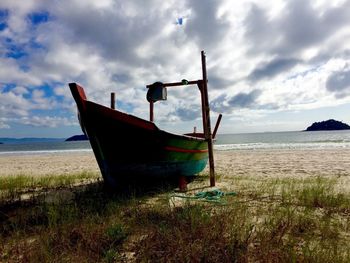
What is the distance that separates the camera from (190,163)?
7457 mm

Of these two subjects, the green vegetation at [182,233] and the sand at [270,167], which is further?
the sand at [270,167]

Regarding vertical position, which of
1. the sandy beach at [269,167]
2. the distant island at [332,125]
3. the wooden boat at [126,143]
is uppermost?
the distant island at [332,125]

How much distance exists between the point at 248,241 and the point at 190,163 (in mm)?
4483

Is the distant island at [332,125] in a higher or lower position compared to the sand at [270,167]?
higher

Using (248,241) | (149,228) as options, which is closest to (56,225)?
(149,228)

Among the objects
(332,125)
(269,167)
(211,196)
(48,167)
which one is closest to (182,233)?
(211,196)

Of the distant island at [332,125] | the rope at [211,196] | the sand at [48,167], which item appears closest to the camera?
the rope at [211,196]

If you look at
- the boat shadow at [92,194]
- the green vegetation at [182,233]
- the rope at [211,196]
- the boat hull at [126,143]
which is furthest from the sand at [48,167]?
the green vegetation at [182,233]

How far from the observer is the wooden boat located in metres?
5.31

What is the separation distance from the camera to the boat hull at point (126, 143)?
5.32 meters

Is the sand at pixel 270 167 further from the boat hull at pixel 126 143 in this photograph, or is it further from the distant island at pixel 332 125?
the distant island at pixel 332 125

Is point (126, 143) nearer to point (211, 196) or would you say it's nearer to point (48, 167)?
point (211, 196)

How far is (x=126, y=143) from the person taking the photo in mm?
5645

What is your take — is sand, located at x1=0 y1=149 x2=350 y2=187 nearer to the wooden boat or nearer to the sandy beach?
the sandy beach
